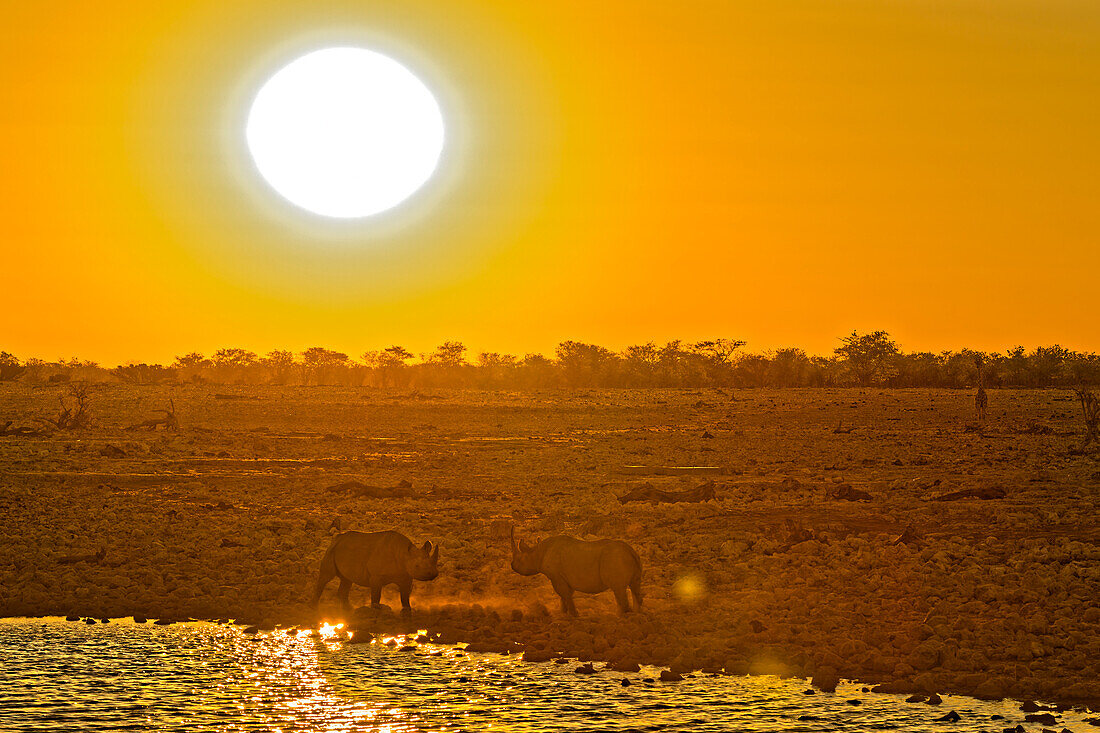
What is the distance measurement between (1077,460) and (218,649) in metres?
25.1

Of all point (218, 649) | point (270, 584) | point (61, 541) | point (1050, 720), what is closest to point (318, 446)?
point (61, 541)

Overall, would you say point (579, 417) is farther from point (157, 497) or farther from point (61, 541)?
point (61, 541)

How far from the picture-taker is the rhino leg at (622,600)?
14.4 meters

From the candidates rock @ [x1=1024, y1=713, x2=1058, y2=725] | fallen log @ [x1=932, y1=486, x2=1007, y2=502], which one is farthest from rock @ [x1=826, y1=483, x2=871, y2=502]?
rock @ [x1=1024, y1=713, x2=1058, y2=725]

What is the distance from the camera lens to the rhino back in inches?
590

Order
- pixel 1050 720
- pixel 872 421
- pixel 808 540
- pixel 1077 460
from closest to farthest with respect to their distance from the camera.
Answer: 1. pixel 1050 720
2. pixel 808 540
3. pixel 1077 460
4. pixel 872 421

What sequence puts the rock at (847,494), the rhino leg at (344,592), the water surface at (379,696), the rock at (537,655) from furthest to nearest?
the rock at (847,494) < the rhino leg at (344,592) < the rock at (537,655) < the water surface at (379,696)

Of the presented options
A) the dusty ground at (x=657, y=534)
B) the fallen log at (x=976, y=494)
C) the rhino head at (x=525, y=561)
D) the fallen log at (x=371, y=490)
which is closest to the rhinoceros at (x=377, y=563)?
the dusty ground at (x=657, y=534)

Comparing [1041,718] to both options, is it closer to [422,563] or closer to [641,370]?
[422,563]

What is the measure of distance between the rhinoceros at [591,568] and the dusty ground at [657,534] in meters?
0.33

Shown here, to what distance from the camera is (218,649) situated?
524 inches

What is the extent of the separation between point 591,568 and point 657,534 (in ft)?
19.1

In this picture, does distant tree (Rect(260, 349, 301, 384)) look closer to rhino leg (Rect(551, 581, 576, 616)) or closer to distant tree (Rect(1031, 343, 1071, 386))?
distant tree (Rect(1031, 343, 1071, 386))

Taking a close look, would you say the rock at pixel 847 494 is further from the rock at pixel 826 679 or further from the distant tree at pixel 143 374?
the distant tree at pixel 143 374
